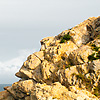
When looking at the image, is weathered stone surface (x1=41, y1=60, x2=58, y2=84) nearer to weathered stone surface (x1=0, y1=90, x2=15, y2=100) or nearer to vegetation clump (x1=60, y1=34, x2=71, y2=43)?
vegetation clump (x1=60, y1=34, x2=71, y2=43)

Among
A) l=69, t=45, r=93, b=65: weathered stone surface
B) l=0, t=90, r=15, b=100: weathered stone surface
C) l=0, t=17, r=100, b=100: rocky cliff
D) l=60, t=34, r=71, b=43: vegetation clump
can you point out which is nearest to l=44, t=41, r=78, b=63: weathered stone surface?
l=0, t=17, r=100, b=100: rocky cliff

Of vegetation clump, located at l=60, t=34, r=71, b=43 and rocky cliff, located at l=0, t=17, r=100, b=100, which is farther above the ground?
vegetation clump, located at l=60, t=34, r=71, b=43

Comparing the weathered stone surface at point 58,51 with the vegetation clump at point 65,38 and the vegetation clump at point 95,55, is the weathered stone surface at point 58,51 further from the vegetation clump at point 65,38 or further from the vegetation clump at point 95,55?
the vegetation clump at point 95,55

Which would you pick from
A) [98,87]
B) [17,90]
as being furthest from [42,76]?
[98,87]

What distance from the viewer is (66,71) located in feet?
107

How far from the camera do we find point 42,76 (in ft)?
124

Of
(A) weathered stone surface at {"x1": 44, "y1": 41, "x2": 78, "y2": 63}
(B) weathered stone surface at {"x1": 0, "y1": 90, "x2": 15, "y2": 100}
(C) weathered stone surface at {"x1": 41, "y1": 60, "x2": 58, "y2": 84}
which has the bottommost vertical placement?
(B) weathered stone surface at {"x1": 0, "y1": 90, "x2": 15, "y2": 100}

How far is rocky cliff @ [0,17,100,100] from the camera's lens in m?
27.5

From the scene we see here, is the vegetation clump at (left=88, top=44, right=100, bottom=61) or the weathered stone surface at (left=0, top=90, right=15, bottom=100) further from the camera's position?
the weathered stone surface at (left=0, top=90, right=15, bottom=100)

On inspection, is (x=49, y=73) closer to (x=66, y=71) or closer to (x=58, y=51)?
(x=66, y=71)

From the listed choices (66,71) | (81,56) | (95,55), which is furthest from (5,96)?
(95,55)

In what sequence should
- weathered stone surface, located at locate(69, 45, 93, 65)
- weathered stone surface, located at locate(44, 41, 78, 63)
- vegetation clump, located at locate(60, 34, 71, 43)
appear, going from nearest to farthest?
weathered stone surface, located at locate(69, 45, 93, 65), weathered stone surface, located at locate(44, 41, 78, 63), vegetation clump, located at locate(60, 34, 71, 43)

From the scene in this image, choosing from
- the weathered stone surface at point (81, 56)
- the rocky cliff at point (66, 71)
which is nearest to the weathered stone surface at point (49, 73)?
the rocky cliff at point (66, 71)

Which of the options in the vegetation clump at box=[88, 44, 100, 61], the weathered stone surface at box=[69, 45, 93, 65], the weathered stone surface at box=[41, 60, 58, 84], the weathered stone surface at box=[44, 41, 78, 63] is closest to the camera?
the vegetation clump at box=[88, 44, 100, 61]
